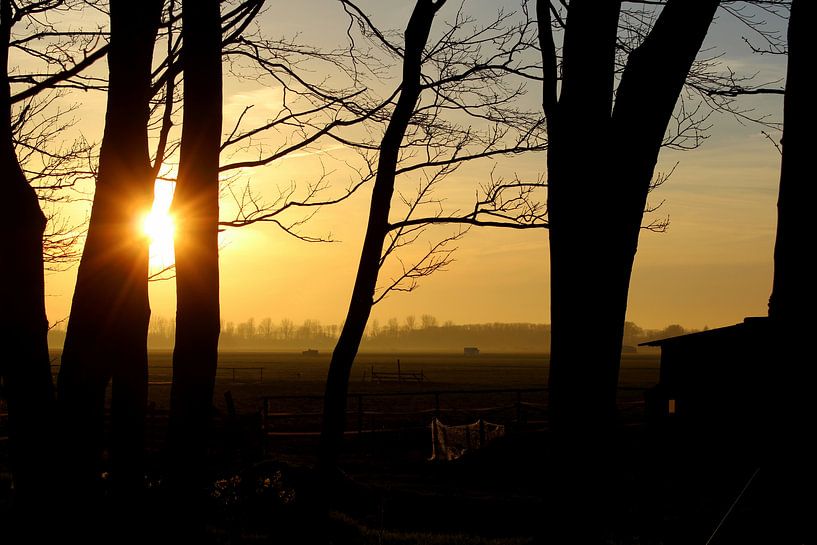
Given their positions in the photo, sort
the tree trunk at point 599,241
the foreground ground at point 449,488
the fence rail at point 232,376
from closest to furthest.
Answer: the tree trunk at point 599,241
the foreground ground at point 449,488
the fence rail at point 232,376

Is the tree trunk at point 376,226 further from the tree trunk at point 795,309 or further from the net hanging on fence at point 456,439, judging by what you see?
the net hanging on fence at point 456,439

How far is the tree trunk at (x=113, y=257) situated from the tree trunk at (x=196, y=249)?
0.36 m

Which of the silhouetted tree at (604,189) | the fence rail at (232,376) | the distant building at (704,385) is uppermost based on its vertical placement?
the silhouetted tree at (604,189)

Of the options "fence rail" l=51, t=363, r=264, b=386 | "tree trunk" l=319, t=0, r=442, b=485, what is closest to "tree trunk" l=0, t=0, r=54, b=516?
"tree trunk" l=319, t=0, r=442, b=485

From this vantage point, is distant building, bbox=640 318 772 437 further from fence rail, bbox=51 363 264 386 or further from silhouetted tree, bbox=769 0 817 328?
fence rail, bbox=51 363 264 386

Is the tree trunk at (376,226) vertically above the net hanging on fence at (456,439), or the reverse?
the tree trunk at (376,226)

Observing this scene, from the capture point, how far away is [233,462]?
49.7ft

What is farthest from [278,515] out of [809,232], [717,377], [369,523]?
[809,232]

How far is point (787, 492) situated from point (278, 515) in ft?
24.2

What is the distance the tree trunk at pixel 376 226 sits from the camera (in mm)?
9445

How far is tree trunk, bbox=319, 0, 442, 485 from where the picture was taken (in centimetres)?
945

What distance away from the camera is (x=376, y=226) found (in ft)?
31.2

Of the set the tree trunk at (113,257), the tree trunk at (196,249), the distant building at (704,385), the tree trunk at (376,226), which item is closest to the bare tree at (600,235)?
the tree trunk at (196,249)

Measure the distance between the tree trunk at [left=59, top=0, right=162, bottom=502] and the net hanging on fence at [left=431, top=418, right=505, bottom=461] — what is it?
15.3 metres
